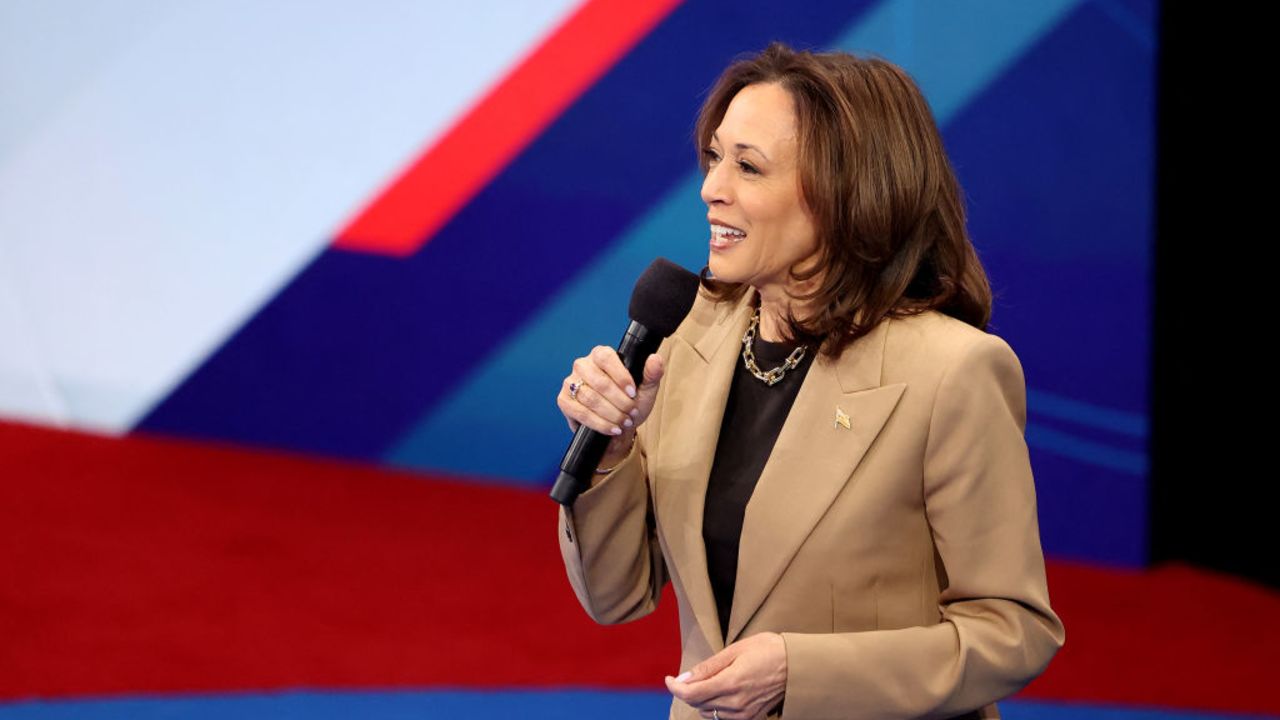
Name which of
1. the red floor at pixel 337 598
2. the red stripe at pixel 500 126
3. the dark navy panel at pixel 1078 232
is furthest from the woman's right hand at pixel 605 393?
the red stripe at pixel 500 126

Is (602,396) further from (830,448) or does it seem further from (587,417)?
(830,448)

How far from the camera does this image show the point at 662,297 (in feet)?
5.54

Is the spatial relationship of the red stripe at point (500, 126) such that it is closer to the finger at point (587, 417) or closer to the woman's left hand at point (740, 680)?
the finger at point (587, 417)

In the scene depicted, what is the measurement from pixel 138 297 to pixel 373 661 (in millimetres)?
2558

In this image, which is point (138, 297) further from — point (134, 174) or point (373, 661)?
point (373, 661)

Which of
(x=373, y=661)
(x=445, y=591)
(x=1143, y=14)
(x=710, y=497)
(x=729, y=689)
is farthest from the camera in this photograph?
(x=1143, y=14)

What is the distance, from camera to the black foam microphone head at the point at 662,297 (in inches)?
65.9

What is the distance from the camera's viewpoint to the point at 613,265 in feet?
18.0

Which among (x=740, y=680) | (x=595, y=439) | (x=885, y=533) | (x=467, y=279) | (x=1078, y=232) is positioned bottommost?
(x=740, y=680)

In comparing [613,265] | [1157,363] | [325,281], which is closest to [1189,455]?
[1157,363]

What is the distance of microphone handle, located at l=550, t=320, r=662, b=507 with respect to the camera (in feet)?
5.48

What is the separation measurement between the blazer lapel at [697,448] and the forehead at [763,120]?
0.94 ft

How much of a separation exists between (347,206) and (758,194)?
405 centimetres

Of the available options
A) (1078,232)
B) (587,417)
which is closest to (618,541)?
(587,417)
